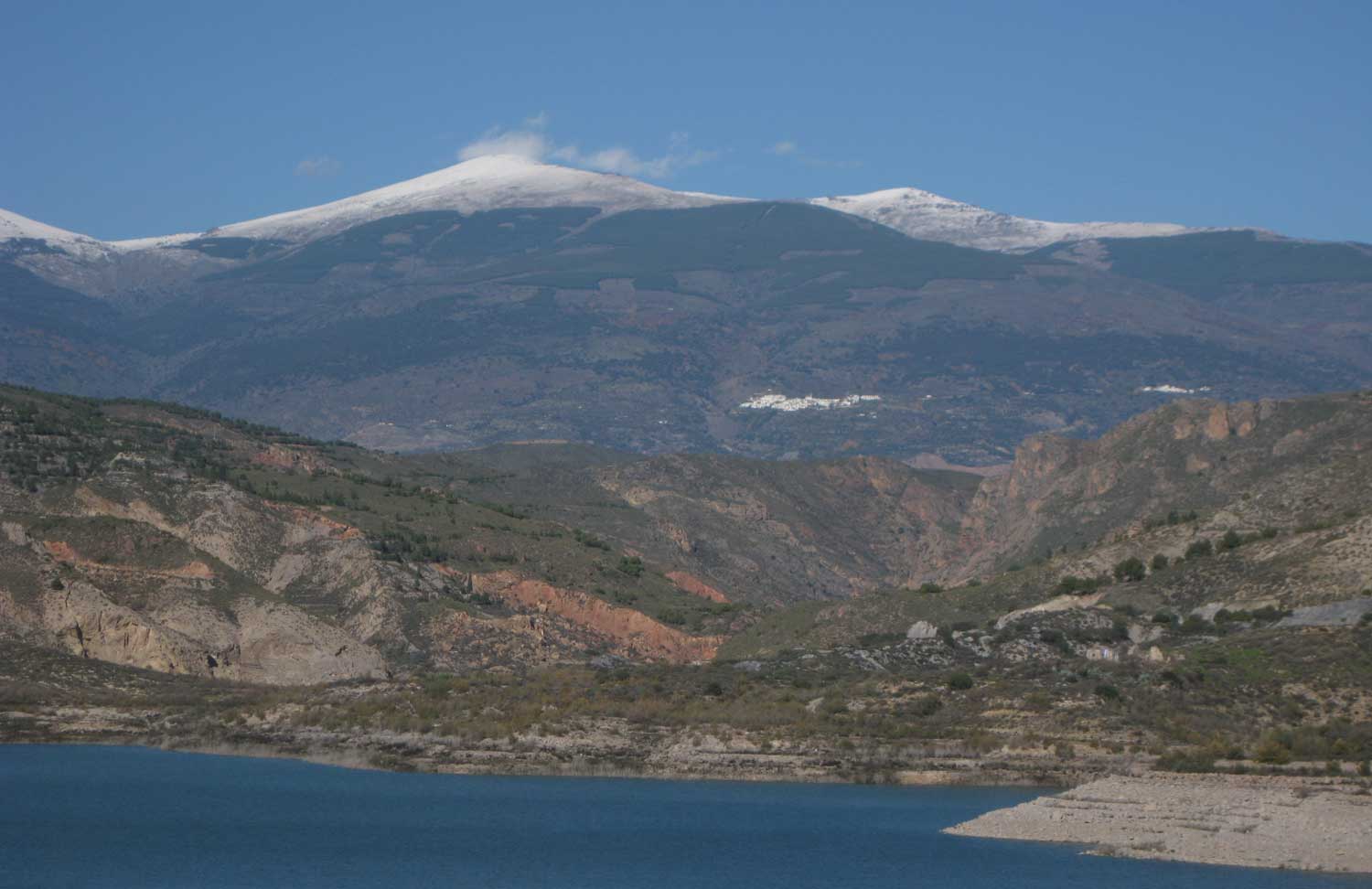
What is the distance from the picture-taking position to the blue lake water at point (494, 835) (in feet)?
175

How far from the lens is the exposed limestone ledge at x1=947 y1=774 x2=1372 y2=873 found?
54.0 m

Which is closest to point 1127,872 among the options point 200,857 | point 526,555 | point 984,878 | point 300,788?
point 984,878

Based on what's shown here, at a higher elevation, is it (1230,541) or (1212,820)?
(1230,541)

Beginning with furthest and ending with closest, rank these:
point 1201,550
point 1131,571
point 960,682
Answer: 1. point 1131,571
2. point 1201,550
3. point 960,682

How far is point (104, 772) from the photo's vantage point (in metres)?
72.6

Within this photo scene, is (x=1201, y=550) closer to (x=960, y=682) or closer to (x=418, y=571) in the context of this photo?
(x=960, y=682)

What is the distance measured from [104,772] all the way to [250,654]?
31988 millimetres

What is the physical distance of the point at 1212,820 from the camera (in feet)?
191

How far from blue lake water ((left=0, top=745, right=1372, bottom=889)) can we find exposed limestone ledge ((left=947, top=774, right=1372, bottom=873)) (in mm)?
1120

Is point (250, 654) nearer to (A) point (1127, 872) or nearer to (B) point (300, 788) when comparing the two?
(B) point (300, 788)

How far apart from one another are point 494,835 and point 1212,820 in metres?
20.5

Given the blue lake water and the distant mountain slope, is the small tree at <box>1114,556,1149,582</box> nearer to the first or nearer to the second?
the distant mountain slope

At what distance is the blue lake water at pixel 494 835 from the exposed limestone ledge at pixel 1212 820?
1120 mm

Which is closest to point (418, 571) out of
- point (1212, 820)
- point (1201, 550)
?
point (1201, 550)
